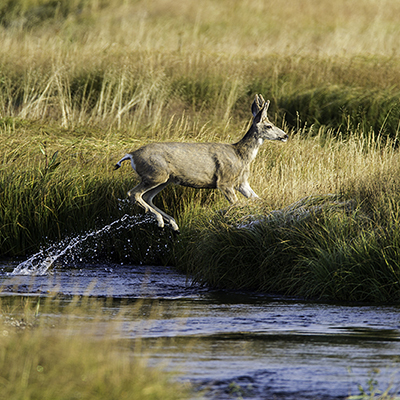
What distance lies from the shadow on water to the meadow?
64cm

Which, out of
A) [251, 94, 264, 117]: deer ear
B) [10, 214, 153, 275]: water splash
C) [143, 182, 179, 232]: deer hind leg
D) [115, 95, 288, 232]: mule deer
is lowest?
[10, 214, 153, 275]: water splash

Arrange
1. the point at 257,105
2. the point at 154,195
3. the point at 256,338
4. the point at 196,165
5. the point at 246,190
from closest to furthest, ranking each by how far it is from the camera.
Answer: the point at 256,338 < the point at 196,165 < the point at 246,190 < the point at 154,195 < the point at 257,105

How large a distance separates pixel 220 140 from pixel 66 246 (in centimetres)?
406

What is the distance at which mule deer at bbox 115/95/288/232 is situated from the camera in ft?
35.8

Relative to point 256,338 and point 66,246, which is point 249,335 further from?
point 66,246

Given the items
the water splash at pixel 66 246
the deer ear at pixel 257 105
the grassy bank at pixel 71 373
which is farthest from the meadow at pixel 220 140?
the grassy bank at pixel 71 373

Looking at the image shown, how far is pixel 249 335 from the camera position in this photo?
7.09m

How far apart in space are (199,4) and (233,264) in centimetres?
2648

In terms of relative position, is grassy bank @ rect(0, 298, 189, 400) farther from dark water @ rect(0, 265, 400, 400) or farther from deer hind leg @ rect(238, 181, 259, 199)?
deer hind leg @ rect(238, 181, 259, 199)

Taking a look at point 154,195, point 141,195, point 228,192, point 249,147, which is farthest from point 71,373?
point 249,147

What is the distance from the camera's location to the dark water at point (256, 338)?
552 cm

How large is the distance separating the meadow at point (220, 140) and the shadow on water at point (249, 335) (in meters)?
0.64

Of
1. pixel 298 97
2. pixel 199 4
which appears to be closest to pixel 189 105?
pixel 298 97

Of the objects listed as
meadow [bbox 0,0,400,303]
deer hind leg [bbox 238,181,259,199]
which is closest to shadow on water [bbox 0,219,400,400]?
meadow [bbox 0,0,400,303]
